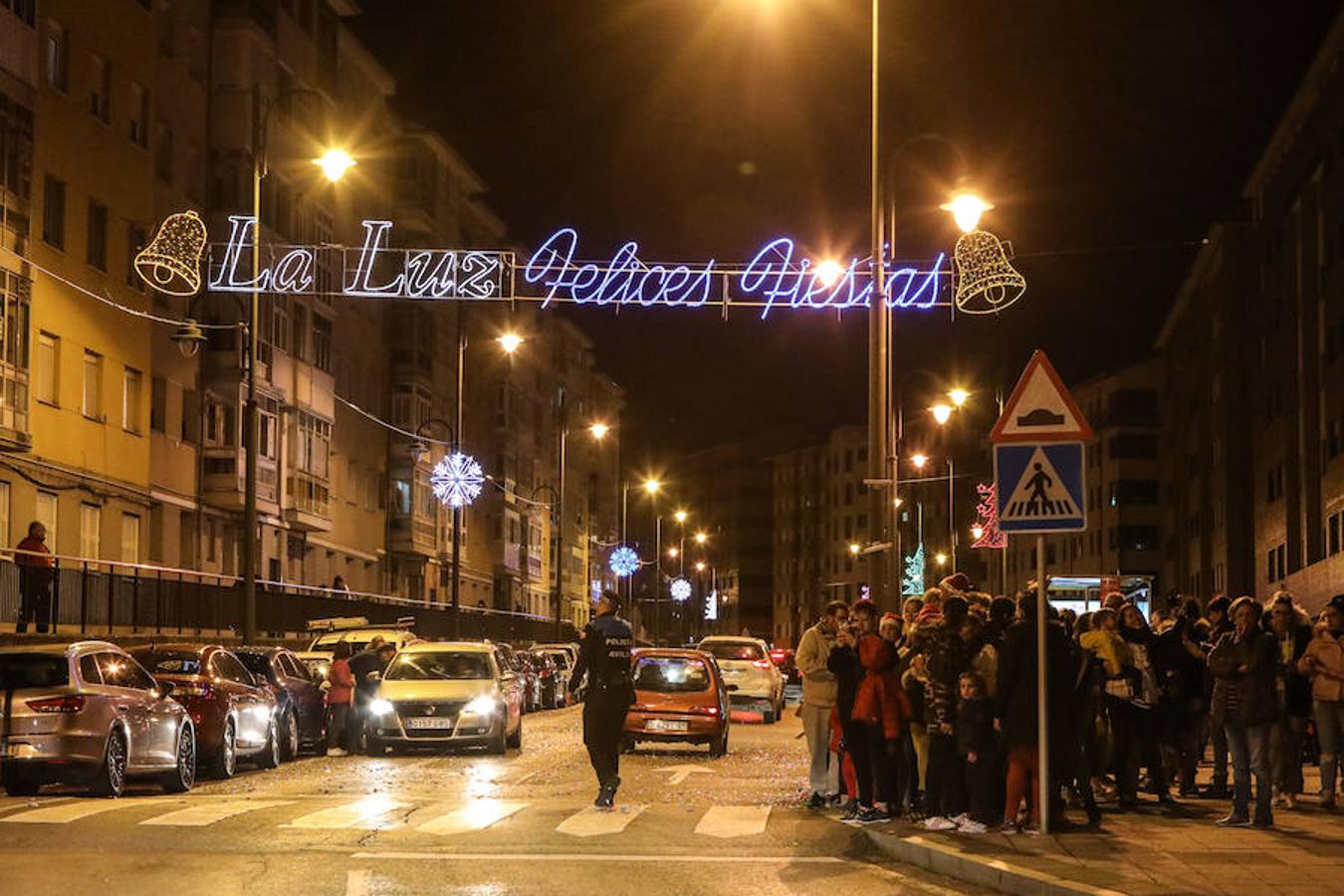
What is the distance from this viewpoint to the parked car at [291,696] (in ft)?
87.5

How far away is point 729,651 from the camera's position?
42.4 meters

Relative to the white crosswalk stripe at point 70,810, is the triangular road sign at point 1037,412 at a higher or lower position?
higher

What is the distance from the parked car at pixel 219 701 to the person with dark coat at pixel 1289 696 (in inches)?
448

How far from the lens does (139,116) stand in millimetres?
45375

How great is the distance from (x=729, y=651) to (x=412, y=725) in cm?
1555

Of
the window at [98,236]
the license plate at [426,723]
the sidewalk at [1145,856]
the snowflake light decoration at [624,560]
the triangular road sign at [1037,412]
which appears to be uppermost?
the window at [98,236]

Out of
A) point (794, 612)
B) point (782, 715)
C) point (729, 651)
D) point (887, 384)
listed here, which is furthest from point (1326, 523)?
point (794, 612)

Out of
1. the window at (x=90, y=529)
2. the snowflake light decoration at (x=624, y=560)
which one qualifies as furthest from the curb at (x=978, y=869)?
the snowflake light decoration at (x=624, y=560)

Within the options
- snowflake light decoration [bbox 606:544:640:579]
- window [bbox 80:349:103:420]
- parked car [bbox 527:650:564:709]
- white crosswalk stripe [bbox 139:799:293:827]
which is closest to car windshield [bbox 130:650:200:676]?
white crosswalk stripe [bbox 139:799:293:827]

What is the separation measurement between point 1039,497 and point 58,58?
101 feet

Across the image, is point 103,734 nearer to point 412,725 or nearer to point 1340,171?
point 412,725

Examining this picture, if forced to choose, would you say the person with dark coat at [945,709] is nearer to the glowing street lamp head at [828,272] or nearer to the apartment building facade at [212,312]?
the glowing street lamp head at [828,272]

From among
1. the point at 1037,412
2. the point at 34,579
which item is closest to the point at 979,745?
the point at 1037,412

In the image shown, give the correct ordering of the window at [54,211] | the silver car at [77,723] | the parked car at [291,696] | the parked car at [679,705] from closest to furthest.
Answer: the silver car at [77,723], the parked car at [291,696], the parked car at [679,705], the window at [54,211]
